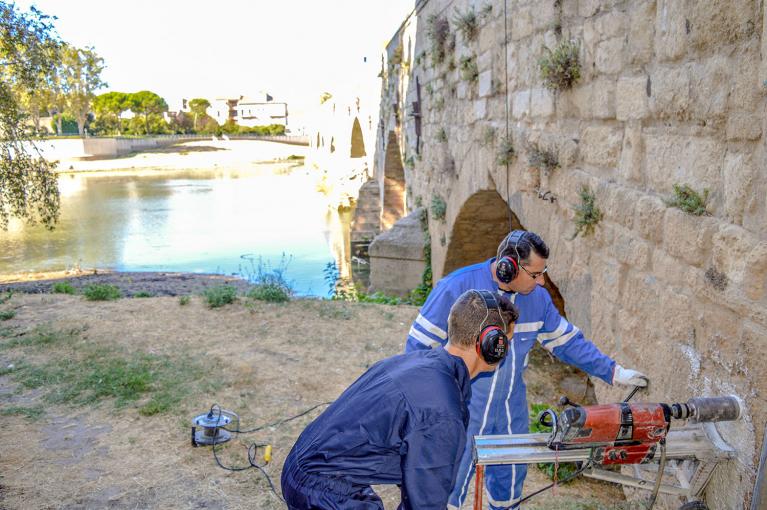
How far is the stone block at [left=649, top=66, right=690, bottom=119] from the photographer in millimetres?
2840

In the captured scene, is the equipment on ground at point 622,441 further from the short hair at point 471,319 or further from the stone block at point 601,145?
the stone block at point 601,145

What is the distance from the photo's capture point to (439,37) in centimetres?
791

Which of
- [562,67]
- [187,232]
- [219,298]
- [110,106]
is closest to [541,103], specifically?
[562,67]

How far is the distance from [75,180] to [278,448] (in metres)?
41.0

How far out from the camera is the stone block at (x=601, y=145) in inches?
140

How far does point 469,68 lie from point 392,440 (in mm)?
5279

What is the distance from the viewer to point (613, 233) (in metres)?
3.57

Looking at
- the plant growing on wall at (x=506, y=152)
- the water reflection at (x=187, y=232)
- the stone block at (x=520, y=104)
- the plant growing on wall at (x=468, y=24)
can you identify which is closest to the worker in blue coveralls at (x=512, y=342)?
the stone block at (x=520, y=104)

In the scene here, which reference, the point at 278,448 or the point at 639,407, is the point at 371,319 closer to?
the point at 278,448

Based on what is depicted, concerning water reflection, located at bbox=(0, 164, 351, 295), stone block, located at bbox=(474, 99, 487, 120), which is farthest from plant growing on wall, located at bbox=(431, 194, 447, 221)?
water reflection, located at bbox=(0, 164, 351, 295)

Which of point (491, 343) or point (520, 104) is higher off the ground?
point (520, 104)

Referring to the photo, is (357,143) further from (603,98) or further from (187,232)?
(603,98)

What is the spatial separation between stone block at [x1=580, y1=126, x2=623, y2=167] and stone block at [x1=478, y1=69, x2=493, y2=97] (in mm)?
2159

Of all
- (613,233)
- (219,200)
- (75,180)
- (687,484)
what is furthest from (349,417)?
(75,180)
